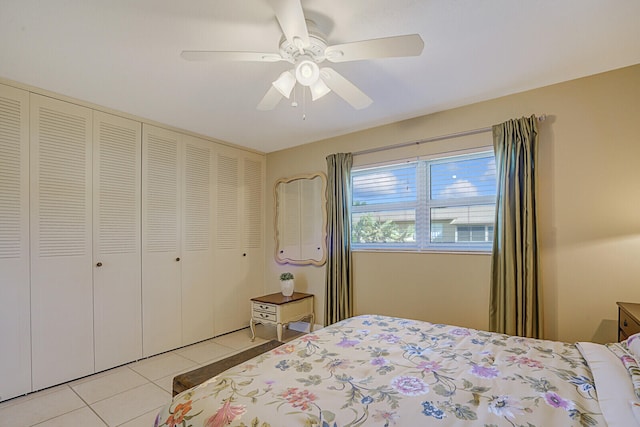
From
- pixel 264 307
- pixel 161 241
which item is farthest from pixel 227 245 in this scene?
pixel 264 307

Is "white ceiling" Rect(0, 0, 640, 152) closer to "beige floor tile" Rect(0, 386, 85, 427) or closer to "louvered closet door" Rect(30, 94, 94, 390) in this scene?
"louvered closet door" Rect(30, 94, 94, 390)

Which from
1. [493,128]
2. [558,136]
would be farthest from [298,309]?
[558,136]

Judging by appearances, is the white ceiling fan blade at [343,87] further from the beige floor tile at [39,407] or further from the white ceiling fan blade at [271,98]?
the beige floor tile at [39,407]

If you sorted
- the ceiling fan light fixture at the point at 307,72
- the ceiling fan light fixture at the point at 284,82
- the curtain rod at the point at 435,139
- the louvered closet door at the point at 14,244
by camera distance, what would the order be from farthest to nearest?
the curtain rod at the point at 435,139 → the louvered closet door at the point at 14,244 → the ceiling fan light fixture at the point at 284,82 → the ceiling fan light fixture at the point at 307,72

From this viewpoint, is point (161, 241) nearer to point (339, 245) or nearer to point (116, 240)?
point (116, 240)

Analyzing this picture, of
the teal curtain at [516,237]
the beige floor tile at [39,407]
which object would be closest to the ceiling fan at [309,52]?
the teal curtain at [516,237]

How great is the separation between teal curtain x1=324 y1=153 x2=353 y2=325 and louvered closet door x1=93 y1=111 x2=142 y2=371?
194cm

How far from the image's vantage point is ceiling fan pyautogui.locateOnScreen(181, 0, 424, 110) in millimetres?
1396

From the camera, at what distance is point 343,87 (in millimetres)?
1924

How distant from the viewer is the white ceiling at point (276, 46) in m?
1.57

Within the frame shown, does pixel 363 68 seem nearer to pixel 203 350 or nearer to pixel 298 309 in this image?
pixel 298 309

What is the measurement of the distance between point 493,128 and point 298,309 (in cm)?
265

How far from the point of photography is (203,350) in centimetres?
321

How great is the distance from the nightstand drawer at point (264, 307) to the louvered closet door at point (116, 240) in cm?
115
